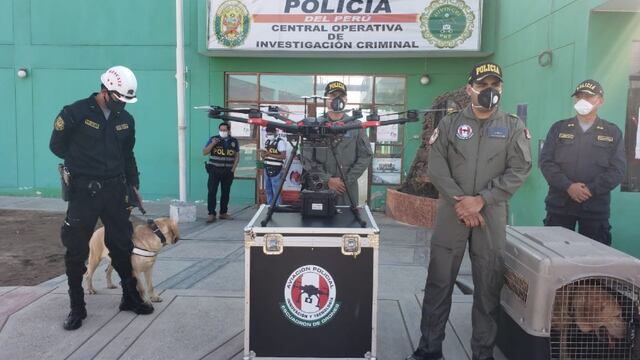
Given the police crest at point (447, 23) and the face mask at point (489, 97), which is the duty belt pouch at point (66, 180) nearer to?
the face mask at point (489, 97)

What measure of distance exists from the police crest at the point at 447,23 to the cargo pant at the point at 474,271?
5910 mm

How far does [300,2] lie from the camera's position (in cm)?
872

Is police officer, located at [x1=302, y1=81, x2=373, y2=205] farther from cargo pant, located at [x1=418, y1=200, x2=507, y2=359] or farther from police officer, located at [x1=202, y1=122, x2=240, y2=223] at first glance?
police officer, located at [x1=202, y1=122, x2=240, y2=223]

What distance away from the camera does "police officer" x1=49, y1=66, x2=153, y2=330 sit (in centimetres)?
365

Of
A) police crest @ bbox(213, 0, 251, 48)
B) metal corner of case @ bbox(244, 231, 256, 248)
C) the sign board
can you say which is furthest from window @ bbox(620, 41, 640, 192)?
police crest @ bbox(213, 0, 251, 48)

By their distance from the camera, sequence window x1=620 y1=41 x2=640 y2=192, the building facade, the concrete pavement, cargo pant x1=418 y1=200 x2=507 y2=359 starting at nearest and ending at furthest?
cargo pant x1=418 y1=200 x2=507 y2=359
the concrete pavement
window x1=620 y1=41 x2=640 y2=192
the building facade

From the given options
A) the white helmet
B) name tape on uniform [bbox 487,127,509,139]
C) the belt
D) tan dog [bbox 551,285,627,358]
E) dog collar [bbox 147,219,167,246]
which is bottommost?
tan dog [bbox 551,285,627,358]

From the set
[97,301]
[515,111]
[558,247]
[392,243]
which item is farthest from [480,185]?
[515,111]

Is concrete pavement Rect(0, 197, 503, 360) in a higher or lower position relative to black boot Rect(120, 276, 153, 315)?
lower

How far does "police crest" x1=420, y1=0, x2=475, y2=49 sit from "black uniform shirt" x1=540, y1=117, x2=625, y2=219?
4595 mm

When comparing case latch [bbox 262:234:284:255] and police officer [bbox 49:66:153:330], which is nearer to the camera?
case latch [bbox 262:234:284:255]

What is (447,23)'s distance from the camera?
27.7 feet

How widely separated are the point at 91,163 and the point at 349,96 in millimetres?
6397

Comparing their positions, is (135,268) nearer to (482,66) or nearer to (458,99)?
(482,66)
